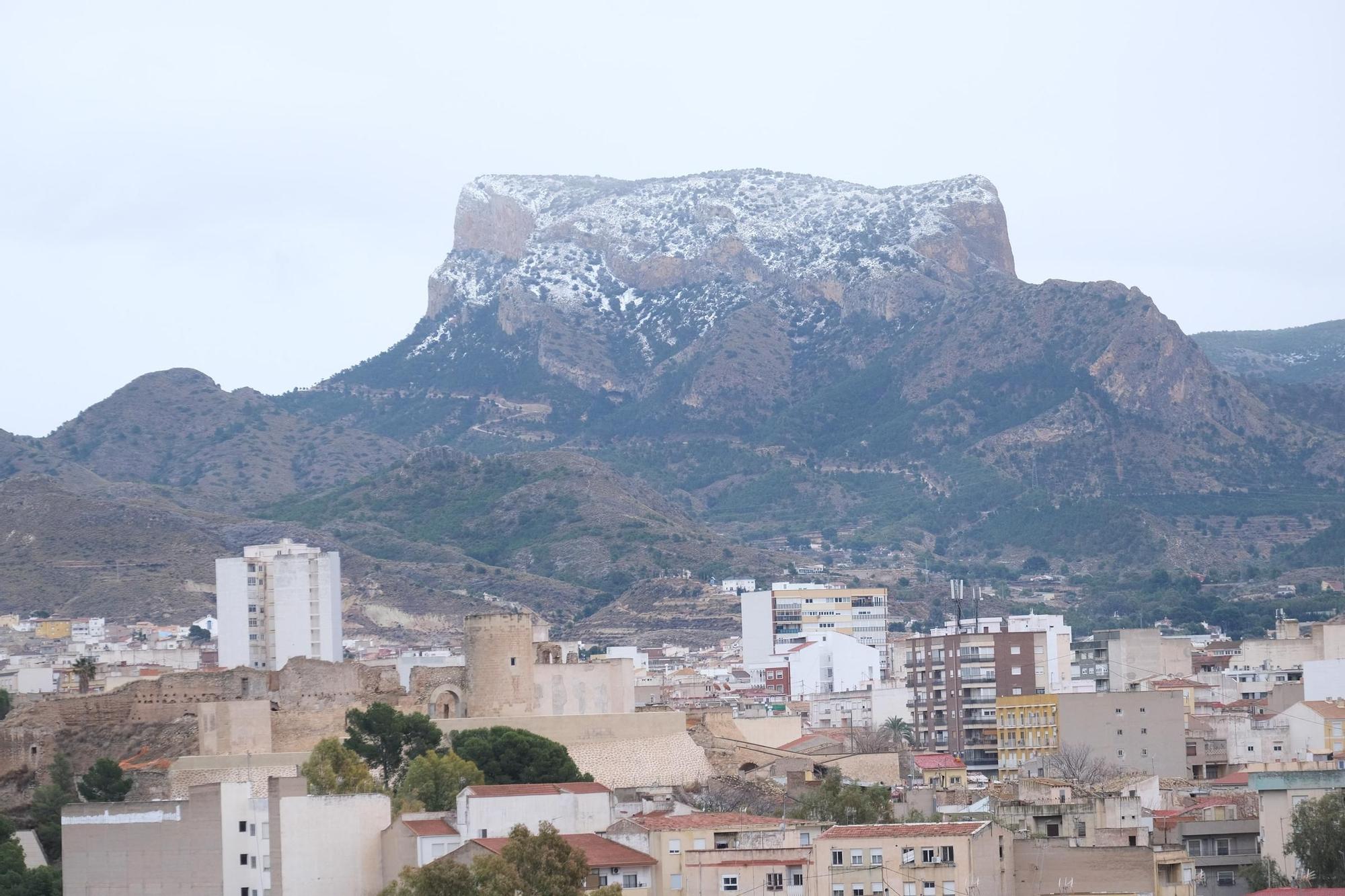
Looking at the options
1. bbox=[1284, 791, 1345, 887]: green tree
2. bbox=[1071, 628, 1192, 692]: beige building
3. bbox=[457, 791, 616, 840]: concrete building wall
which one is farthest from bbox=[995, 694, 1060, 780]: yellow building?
bbox=[1284, 791, 1345, 887]: green tree

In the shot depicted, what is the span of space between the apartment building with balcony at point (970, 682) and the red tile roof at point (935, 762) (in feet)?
31.7

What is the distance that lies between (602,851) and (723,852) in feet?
7.33

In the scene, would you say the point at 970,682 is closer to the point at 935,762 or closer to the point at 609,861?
the point at 935,762

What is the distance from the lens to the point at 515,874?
160 ft

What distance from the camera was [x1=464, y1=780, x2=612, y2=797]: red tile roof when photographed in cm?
5603

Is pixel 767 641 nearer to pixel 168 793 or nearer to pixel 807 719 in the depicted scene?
pixel 807 719

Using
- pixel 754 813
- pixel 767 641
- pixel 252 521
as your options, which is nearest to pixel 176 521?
pixel 252 521

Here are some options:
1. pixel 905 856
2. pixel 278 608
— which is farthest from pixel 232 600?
pixel 905 856

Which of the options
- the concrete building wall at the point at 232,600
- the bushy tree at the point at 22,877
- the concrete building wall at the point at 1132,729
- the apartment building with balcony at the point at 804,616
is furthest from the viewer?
the apartment building with balcony at the point at 804,616

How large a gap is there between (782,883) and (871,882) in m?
1.64

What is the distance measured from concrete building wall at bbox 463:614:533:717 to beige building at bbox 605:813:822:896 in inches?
754

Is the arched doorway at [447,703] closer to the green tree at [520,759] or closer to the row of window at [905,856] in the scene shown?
the green tree at [520,759]

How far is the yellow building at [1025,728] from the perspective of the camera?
87.9 meters

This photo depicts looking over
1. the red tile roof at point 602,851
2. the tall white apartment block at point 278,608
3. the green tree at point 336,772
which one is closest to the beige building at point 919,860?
the red tile roof at point 602,851
